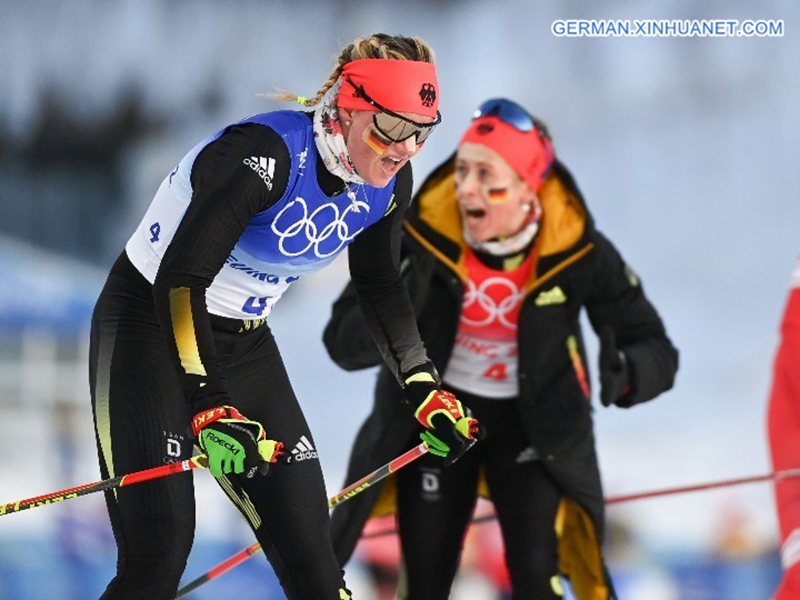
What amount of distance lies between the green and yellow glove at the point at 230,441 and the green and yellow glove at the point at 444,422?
1.69 ft

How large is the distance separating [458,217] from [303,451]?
1095 mm

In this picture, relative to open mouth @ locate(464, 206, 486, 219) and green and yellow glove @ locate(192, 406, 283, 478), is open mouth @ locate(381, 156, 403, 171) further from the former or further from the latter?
open mouth @ locate(464, 206, 486, 219)

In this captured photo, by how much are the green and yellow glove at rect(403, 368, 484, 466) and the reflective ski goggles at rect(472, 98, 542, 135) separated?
1006mm

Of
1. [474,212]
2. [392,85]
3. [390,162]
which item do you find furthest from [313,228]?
[474,212]

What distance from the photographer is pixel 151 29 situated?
197 inches

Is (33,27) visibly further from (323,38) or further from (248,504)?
(248,504)

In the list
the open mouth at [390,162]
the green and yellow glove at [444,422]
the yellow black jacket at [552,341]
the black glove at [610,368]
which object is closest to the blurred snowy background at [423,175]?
the yellow black jacket at [552,341]

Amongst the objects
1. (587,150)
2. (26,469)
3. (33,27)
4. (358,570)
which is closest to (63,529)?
(26,469)

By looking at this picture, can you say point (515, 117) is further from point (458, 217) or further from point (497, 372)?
point (497, 372)

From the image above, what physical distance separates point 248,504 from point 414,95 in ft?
3.02

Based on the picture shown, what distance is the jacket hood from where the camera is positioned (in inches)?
148

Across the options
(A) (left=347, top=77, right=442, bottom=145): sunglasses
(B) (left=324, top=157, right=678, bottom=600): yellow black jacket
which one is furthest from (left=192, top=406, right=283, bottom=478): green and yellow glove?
(B) (left=324, top=157, right=678, bottom=600): yellow black jacket

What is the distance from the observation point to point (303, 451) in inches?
116

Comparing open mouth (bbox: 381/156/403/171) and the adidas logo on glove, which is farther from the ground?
open mouth (bbox: 381/156/403/171)
